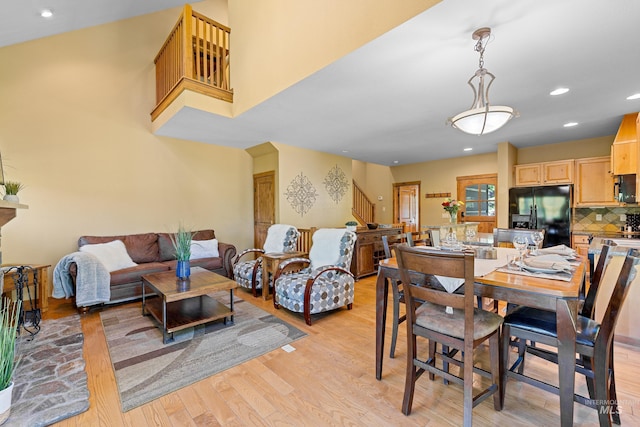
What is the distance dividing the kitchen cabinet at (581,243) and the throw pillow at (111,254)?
6921mm

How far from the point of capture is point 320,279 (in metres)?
3.23

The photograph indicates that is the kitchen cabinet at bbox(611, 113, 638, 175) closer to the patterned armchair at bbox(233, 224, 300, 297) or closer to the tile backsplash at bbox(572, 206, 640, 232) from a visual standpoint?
the tile backsplash at bbox(572, 206, 640, 232)

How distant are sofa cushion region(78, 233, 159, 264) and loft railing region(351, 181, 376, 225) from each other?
4675 mm

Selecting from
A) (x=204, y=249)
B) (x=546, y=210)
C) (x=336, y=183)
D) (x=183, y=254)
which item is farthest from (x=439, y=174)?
(x=183, y=254)

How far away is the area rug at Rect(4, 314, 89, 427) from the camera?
1.67 metres

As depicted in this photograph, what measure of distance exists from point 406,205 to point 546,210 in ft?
12.3

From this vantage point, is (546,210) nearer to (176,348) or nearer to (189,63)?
(176,348)

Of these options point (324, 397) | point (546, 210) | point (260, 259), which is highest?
point (546, 210)

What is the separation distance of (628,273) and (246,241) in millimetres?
5524

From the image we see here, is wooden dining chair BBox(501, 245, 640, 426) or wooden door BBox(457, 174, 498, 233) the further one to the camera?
wooden door BBox(457, 174, 498, 233)

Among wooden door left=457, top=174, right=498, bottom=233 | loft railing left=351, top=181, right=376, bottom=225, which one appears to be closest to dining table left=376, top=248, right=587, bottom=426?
wooden door left=457, top=174, right=498, bottom=233

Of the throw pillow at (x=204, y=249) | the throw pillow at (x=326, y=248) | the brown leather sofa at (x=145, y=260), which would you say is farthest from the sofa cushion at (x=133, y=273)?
the throw pillow at (x=326, y=248)

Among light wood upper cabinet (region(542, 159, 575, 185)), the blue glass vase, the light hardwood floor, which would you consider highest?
light wood upper cabinet (region(542, 159, 575, 185))

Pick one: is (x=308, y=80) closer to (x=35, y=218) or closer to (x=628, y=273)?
(x=628, y=273)
